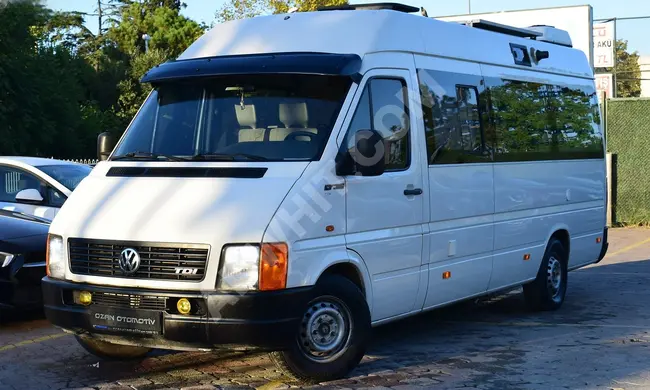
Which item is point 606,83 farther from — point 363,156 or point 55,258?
point 55,258

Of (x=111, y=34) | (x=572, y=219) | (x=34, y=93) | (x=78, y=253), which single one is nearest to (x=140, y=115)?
(x=78, y=253)

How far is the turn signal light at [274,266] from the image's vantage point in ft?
20.4

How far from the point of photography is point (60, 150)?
39.7 meters

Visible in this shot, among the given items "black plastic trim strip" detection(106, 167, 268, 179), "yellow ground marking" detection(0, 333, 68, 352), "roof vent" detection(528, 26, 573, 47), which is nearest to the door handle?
"black plastic trim strip" detection(106, 167, 268, 179)

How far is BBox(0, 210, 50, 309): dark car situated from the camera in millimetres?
8914

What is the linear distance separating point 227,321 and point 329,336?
3.08 feet

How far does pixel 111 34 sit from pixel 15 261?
212 ft

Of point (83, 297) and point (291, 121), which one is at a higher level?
point (291, 121)

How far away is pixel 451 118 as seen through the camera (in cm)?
854

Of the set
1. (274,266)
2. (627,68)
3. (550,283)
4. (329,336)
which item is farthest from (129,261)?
(627,68)

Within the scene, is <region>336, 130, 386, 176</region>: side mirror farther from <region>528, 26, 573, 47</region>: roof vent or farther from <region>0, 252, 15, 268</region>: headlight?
<region>528, 26, 573, 47</region>: roof vent

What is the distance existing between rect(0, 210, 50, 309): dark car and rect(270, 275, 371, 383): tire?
3273 mm

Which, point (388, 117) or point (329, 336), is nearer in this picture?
point (329, 336)

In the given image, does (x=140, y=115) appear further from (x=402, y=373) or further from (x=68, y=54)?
(x=68, y=54)
